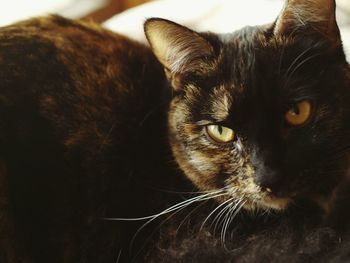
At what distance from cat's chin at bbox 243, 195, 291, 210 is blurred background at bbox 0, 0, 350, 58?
53 cm

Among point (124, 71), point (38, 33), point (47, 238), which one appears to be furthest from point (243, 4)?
point (47, 238)

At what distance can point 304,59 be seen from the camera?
1.07 metres

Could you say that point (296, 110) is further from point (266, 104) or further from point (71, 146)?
point (71, 146)

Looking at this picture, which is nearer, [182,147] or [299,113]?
[299,113]

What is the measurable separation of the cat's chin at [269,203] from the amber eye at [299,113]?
16 cm

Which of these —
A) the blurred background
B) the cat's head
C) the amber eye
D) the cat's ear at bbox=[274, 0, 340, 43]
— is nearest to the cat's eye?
the cat's head

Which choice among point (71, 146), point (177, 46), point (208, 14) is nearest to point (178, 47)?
point (177, 46)

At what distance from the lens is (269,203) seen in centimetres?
105

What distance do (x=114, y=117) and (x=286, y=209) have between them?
0.44 m

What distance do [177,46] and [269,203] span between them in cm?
39

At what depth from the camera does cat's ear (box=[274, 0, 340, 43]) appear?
103 centimetres

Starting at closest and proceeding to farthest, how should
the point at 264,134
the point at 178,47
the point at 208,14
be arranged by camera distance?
the point at 264,134 < the point at 178,47 < the point at 208,14

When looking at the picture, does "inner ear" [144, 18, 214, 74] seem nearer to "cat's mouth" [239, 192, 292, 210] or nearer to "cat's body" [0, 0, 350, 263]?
"cat's body" [0, 0, 350, 263]

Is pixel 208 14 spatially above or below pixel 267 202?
above
